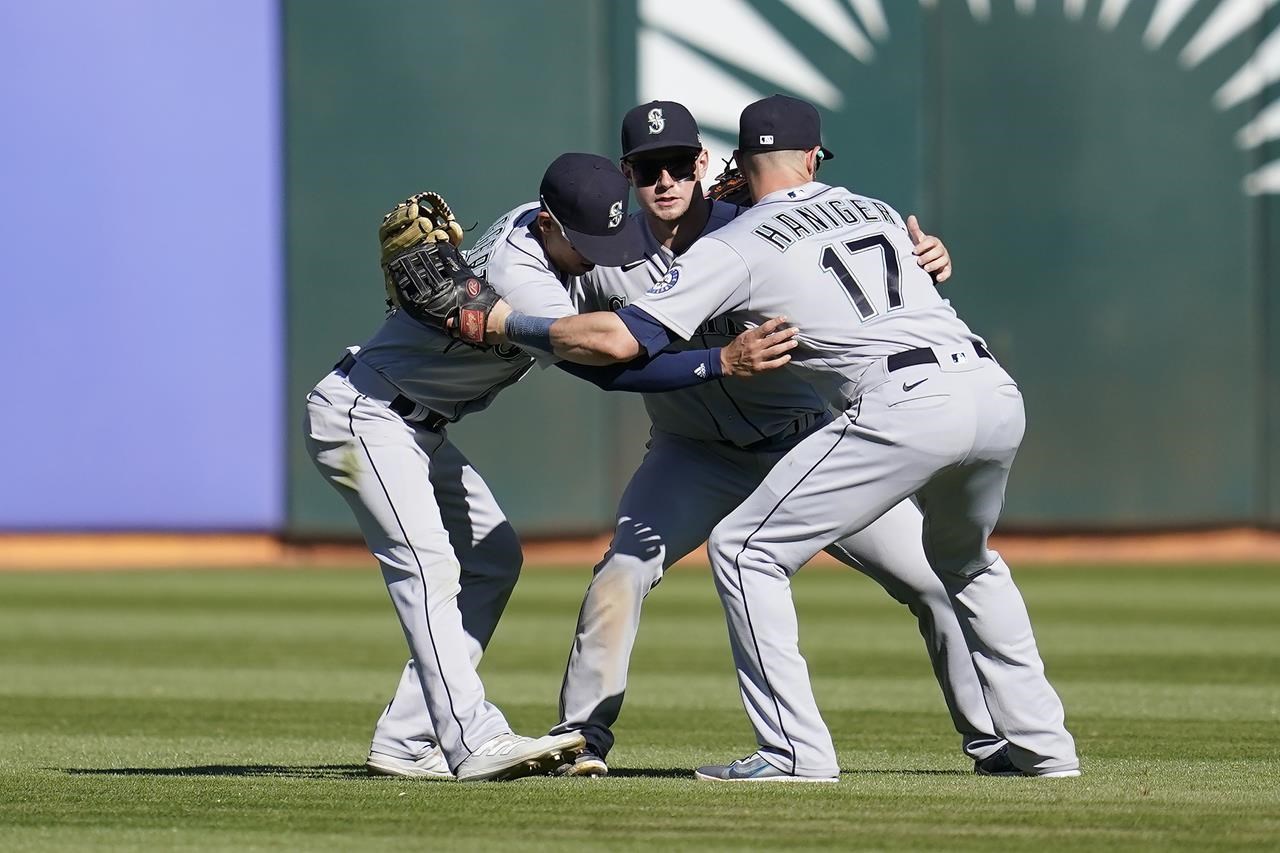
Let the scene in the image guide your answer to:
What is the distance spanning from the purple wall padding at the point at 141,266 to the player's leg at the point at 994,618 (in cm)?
1401

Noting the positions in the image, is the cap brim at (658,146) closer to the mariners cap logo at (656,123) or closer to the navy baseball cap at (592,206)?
the mariners cap logo at (656,123)

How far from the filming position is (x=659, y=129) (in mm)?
6578

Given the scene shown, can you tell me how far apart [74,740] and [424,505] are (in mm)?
2274

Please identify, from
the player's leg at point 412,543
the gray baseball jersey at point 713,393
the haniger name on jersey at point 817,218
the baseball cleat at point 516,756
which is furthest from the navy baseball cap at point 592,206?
the baseball cleat at point 516,756

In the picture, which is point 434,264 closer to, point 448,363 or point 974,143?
point 448,363

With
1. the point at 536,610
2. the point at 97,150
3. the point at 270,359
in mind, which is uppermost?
the point at 97,150

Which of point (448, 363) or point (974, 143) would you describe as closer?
point (448, 363)

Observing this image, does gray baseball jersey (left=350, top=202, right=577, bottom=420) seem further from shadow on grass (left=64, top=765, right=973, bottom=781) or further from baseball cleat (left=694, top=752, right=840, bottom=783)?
baseball cleat (left=694, top=752, right=840, bottom=783)

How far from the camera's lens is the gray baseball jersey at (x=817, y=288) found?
600 centimetres

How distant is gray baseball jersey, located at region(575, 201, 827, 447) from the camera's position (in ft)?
22.0

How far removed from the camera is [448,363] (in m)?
6.52

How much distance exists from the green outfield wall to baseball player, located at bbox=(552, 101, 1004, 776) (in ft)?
42.4

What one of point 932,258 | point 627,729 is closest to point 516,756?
point 932,258

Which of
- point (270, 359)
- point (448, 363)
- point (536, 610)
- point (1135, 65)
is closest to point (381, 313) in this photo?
point (270, 359)
